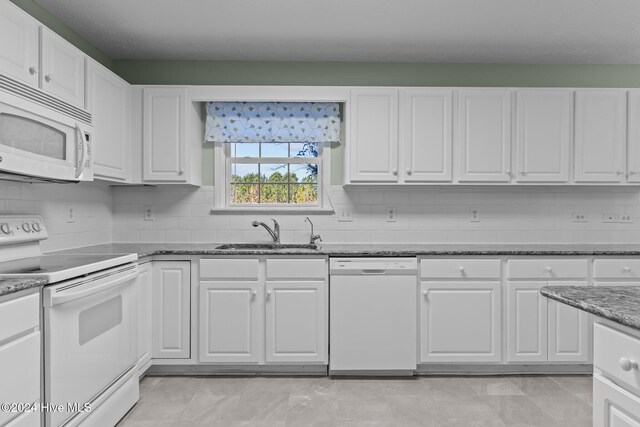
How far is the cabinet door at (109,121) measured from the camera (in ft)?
8.54

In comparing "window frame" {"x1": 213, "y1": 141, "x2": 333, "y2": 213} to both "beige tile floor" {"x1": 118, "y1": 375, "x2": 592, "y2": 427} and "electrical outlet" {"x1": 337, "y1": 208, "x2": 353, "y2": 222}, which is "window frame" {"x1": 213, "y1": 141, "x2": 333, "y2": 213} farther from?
"beige tile floor" {"x1": 118, "y1": 375, "x2": 592, "y2": 427}

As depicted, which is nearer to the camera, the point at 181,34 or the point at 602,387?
the point at 602,387

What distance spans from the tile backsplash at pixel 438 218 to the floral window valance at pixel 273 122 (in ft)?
1.71

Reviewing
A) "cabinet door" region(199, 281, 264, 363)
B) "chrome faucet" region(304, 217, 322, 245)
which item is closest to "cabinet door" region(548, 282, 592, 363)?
"chrome faucet" region(304, 217, 322, 245)

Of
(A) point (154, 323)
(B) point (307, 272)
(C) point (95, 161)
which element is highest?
(C) point (95, 161)

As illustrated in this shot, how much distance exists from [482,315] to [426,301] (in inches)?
16.7

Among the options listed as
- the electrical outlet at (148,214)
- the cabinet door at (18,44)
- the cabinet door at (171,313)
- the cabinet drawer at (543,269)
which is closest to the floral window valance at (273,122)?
the electrical outlet at (148,214)

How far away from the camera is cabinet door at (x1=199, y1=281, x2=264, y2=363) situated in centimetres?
284

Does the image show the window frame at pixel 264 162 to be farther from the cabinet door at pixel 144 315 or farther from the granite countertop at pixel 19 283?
the granite countertop at pixel 19 283

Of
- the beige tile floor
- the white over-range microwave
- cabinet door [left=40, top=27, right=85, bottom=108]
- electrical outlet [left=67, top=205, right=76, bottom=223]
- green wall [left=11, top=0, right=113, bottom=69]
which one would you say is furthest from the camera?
electrical outlet [left=67, top=205, right=76, bottom=223]

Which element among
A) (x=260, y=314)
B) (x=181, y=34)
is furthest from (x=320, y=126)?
(x=260, y=314)

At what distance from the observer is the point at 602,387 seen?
1.21 m

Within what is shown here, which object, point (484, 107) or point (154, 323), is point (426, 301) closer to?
point (484, 107)

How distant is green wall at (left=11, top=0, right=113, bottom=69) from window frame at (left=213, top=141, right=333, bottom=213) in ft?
3.81
